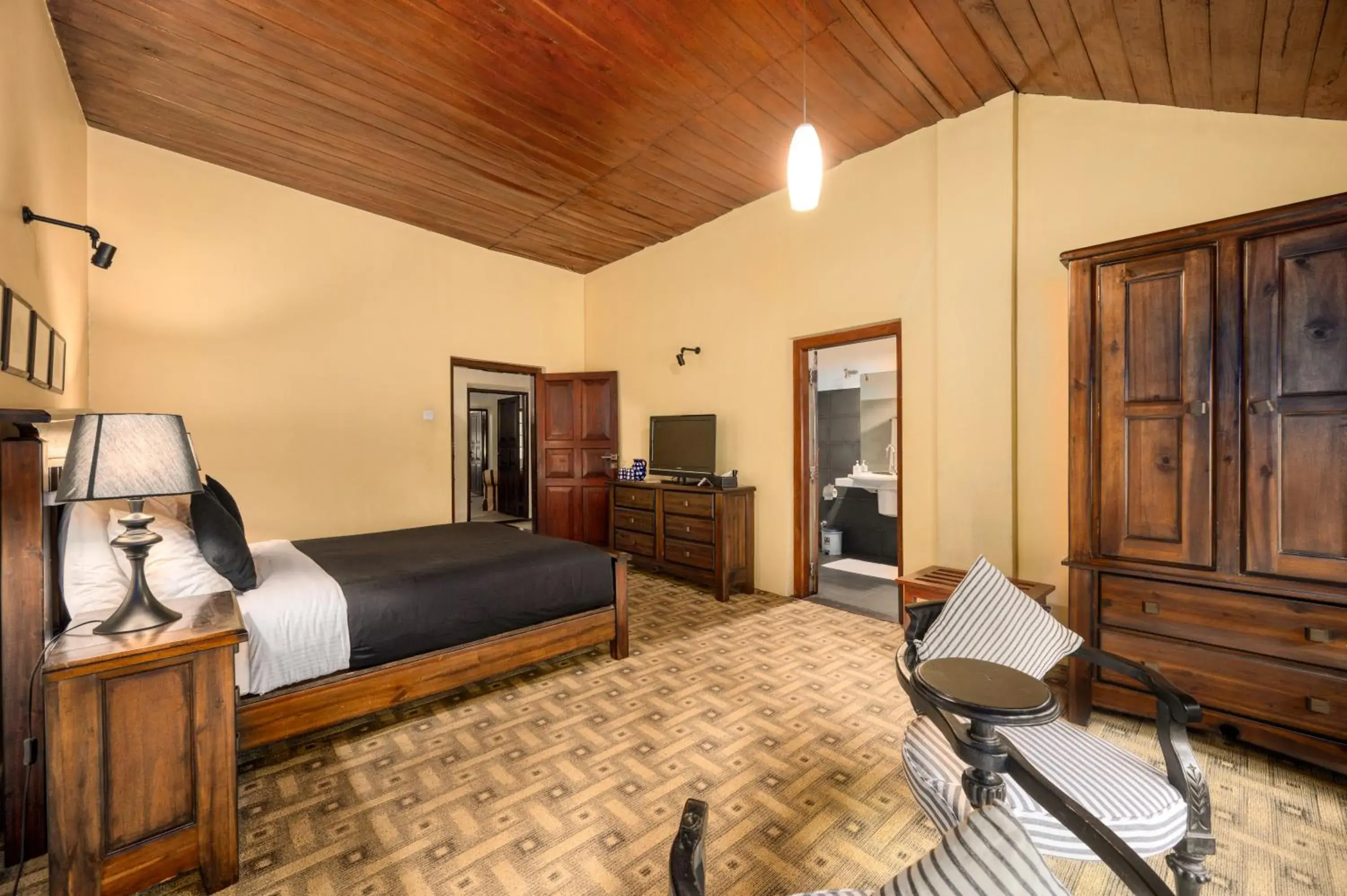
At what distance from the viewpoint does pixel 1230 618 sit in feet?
7.06

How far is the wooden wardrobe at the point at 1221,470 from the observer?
196 centimetres

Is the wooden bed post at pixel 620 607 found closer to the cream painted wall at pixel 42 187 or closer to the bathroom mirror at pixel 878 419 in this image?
the cream painted wall at pixel 42 187

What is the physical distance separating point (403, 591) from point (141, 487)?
1099mm

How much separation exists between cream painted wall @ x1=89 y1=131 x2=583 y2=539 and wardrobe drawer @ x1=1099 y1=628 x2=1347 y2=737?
5153 mm

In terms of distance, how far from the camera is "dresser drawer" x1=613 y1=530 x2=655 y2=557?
5.10 m

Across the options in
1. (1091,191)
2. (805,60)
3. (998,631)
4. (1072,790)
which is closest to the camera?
(1072,790)

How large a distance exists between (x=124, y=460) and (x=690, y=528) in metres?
3.63

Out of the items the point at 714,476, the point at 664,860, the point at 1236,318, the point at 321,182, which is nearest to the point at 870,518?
the point at 714,476

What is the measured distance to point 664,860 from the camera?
5.59ft

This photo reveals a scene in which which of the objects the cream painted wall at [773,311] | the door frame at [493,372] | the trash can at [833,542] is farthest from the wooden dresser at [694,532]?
the trash can at [833,542]

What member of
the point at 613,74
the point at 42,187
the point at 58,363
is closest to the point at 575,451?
the point at 613,74

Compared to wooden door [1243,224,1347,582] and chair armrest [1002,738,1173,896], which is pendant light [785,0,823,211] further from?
chair armrest [1002,738,1173,896]

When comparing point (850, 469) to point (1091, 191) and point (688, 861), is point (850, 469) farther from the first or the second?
point (688, 861)

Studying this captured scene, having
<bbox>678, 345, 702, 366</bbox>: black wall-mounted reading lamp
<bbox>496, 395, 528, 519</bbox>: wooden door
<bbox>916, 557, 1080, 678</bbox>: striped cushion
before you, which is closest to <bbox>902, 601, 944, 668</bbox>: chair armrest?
<bbox>916, 557, 1080, 678</bbox>: striped cushion
